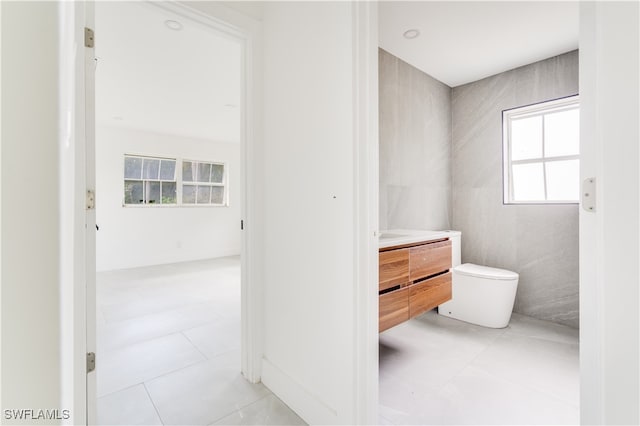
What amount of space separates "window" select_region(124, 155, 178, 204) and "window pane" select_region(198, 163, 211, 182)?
52 cm

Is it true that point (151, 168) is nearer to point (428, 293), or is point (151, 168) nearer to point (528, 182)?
point (428, 293)

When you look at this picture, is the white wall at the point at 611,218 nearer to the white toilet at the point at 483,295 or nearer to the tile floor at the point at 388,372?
the tile floor at the point at 388,372

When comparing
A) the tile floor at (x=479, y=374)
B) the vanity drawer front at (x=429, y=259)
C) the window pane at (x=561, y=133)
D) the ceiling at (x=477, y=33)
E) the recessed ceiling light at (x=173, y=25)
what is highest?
the recessed ceiling light at (x=173, y=25)

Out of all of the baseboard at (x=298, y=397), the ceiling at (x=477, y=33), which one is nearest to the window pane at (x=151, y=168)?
the ceiling at (x=477, y=33)

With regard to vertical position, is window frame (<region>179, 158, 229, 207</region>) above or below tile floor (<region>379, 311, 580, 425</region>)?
above

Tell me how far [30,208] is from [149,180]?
4789 mm

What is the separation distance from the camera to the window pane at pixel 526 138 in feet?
9.39

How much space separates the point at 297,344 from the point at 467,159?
8.98 ft

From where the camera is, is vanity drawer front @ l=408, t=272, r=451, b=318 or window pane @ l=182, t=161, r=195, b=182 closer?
vanity drawer front @ l=408, t=272, r=451, b=318

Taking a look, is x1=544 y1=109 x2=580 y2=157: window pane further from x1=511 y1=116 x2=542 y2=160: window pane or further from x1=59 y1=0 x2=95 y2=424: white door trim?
x1=59 y1=0 x2=95 y2=424: white door trim

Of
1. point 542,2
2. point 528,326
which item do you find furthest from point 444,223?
point 542,2

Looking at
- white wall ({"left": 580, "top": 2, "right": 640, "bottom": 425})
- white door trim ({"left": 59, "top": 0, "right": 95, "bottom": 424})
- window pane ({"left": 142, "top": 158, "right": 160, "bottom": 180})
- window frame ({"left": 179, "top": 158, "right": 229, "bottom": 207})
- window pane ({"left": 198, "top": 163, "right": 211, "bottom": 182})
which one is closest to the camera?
white wall ({"left": 580, "top": 2, "right": 640, "bottom": 425})

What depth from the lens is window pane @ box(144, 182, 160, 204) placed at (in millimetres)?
5547

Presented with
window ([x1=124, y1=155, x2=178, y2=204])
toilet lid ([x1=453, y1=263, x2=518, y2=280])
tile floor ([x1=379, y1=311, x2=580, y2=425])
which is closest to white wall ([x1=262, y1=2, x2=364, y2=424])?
tile floor ([x1=379, y1=311, x2=580, y2=425])
